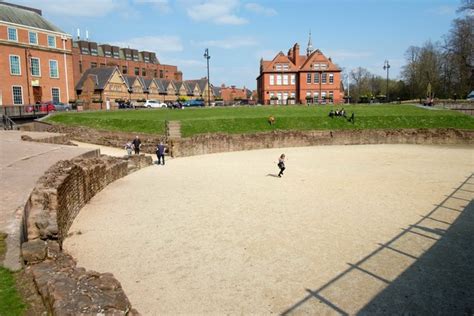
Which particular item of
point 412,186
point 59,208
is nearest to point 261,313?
point 59,208

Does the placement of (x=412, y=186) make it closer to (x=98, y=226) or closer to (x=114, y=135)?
(x=98, y=226)

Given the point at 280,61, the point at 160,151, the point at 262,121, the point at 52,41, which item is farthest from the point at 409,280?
the point at 280,61

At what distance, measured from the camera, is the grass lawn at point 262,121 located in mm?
32281

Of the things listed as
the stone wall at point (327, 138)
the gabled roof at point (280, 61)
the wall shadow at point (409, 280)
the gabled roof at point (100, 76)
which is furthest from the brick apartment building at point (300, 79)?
the wall shadow at point (409, 280)

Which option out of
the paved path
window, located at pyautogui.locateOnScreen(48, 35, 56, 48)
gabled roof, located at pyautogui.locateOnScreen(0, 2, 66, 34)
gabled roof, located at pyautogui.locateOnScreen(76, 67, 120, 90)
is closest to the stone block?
the paved path

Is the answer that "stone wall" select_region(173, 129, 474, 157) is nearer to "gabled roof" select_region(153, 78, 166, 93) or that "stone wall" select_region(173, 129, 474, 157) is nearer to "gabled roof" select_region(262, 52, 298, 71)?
"gabled roof" select_region(262, 52, 298, 71)

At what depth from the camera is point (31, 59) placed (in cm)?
5194

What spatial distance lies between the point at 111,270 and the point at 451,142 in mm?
37696

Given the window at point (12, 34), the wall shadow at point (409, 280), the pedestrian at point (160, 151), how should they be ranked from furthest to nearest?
the window at point (12, 34) → the pedestrian at point (160, 151) → the wall shadow at point (409, 280)

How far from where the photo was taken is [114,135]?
30109 millimetres

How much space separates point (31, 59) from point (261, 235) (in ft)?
175

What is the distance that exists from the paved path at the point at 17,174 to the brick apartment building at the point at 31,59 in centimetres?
3230

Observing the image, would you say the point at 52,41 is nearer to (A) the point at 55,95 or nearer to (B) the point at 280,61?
(A) the point at 55,95

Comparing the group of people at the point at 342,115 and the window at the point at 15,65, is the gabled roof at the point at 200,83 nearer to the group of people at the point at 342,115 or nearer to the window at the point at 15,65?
the window at the point at 15,65
